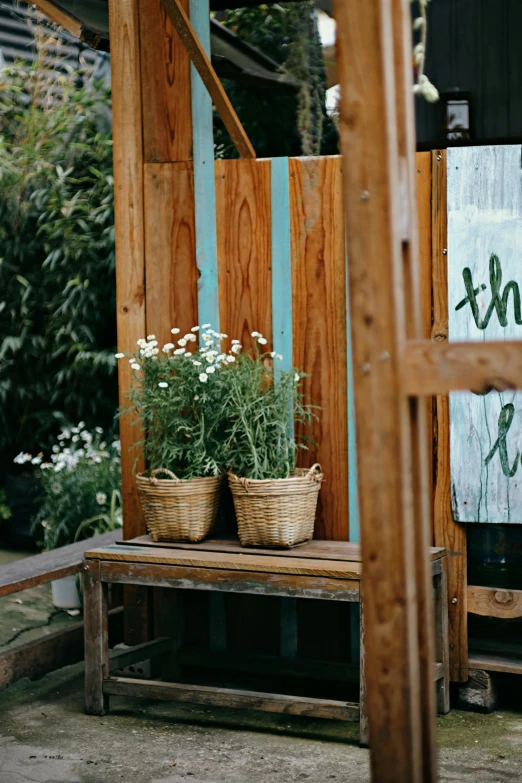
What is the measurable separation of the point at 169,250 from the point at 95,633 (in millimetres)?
1492

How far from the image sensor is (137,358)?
387 centimetres

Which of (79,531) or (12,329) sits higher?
(12,329)

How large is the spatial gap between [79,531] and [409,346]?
3.51 metres

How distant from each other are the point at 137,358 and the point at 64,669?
4.64ft

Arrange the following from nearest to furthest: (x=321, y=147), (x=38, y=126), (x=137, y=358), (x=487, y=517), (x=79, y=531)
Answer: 1. (x=487, y=517)
2. (x=137, y=358)
3. (x=79, y=531)
4. (x=321, y=147)
5. (x=38, y=126)

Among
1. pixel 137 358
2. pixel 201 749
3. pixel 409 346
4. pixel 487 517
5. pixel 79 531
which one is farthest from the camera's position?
pixel 79 531

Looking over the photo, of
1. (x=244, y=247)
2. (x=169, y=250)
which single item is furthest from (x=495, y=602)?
(x=169, y=250)

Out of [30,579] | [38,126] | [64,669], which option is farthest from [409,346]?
[38,126]

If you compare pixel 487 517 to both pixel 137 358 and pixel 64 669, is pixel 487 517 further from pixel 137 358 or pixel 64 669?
pixel 64 669

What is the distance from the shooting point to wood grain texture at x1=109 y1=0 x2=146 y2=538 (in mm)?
3941

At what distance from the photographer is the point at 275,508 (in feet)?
11.4

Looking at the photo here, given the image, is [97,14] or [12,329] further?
[12,329]

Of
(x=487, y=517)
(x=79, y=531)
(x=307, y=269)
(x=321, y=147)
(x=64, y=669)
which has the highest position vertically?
(x=321, y=147)

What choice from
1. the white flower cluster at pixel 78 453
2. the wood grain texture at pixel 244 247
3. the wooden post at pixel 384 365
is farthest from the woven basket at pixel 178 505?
the white flower cluster at pixel 78 453
